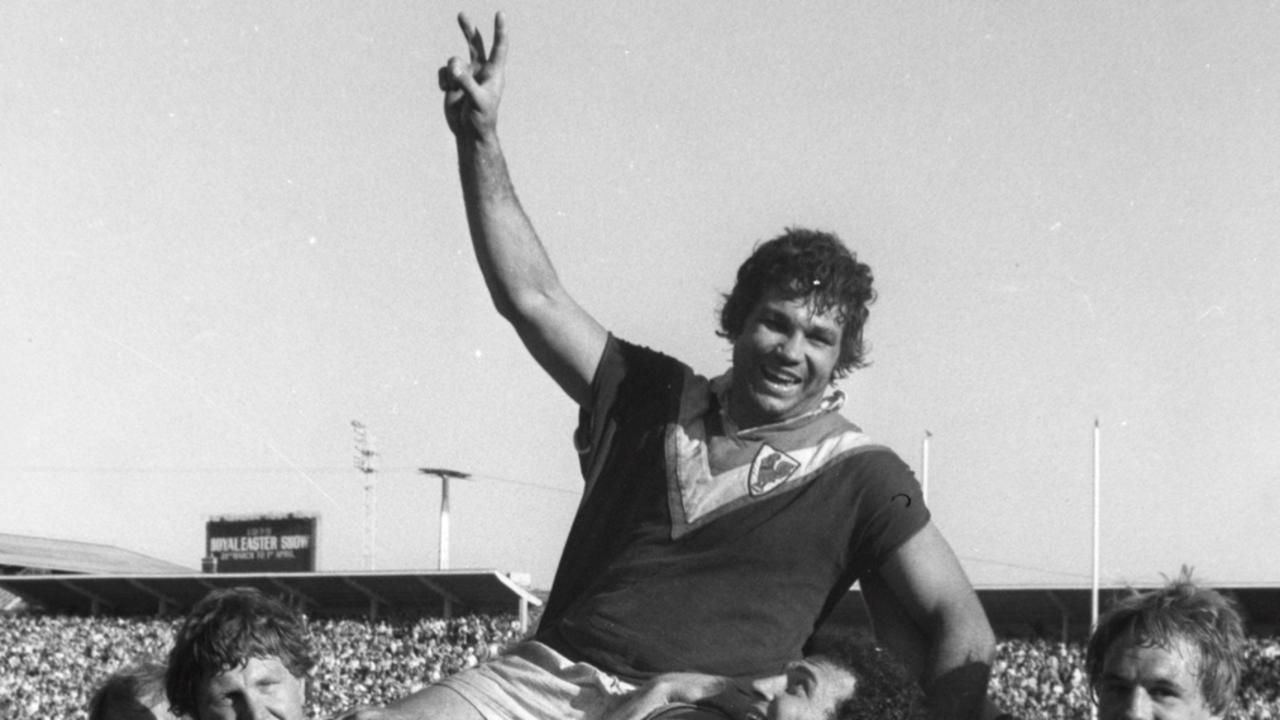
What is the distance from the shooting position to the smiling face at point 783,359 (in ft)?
10.0

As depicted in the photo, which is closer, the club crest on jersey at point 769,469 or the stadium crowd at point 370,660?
the club crest on jersey at point 769,469

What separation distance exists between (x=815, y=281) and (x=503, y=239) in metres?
0.58

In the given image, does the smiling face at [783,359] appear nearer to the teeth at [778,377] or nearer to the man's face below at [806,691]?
the teeth at [778,377]

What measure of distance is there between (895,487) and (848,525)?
11 centimetres

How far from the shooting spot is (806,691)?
2.51 meters

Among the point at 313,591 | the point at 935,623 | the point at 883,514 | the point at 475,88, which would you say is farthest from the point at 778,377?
the point at 313,591

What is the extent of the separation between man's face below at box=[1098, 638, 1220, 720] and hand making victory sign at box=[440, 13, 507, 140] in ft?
4.94

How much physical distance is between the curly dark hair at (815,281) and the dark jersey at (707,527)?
0.42 ft

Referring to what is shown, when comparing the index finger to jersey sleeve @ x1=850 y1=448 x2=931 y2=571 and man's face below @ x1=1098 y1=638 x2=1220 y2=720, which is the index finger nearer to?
jersey sleeve @ x1=850 y1=448 x2=931 y2=571

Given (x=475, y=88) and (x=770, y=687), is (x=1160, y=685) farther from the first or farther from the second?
(x=475, y=88)

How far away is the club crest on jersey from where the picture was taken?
2.98 m

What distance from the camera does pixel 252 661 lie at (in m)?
3.65

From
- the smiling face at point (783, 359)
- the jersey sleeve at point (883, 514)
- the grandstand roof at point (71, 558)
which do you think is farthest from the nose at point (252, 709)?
the grandstand roof at point (71, 558)

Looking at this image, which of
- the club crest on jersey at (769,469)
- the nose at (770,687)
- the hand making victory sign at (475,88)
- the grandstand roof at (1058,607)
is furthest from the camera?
the grandstand roof at (1058,607)
